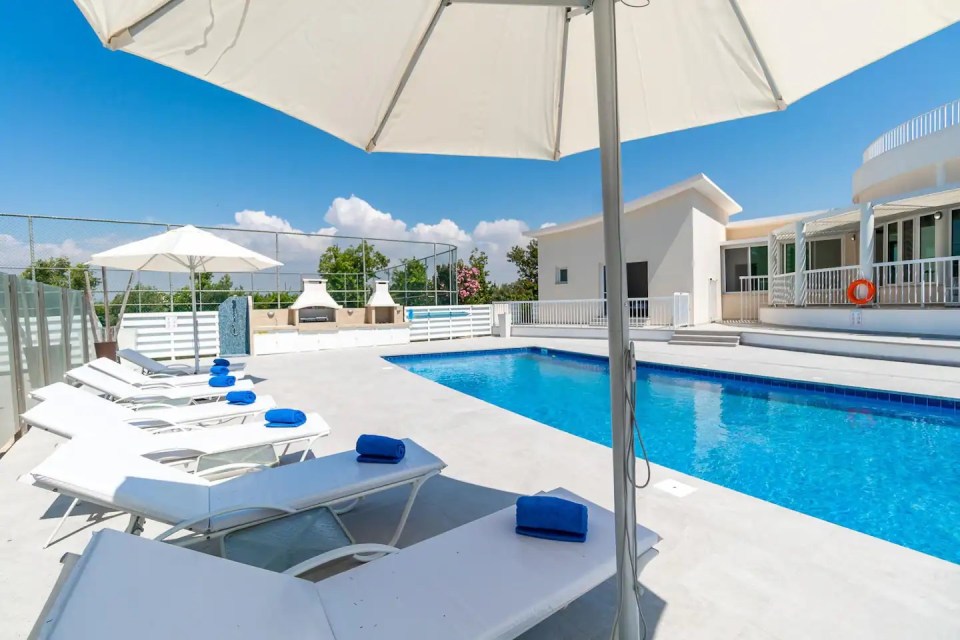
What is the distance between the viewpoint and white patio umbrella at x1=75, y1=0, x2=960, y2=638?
139 centimetres

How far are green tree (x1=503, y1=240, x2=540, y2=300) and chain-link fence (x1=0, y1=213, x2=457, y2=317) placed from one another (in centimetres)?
1559

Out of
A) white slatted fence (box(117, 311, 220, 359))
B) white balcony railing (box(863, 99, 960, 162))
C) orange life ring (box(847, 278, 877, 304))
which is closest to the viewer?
orange life ring (box(847, 278, 877, 304))

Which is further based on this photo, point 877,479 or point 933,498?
point 877,479

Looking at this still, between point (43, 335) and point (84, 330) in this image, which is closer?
point (43, 335)

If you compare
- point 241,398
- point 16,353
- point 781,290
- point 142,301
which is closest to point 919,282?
point 781,290

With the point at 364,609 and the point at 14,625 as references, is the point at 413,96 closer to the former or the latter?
the point at 364,609

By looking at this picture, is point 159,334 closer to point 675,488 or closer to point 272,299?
point 272,299

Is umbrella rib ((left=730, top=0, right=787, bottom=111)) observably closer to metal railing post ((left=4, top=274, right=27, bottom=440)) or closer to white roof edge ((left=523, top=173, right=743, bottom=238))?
metal railing post ((left=4, top=274, right=27, bottom=440))

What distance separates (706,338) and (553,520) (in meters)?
11.2

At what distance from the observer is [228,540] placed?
2119mm

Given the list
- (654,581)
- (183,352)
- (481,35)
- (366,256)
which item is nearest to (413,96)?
(481,35)

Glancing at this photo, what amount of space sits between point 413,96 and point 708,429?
529 cm

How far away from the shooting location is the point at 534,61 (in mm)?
2428

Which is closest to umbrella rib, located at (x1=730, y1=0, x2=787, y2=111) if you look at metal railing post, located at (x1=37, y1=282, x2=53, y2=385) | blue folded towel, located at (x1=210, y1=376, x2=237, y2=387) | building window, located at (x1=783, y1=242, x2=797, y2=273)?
blue folded towel, located at (x1=210, y1=376, x2=237, y2=387)
